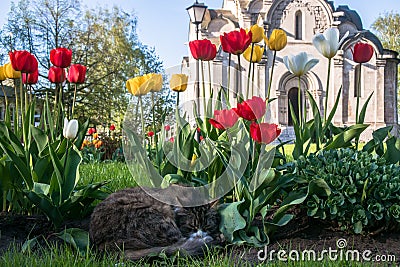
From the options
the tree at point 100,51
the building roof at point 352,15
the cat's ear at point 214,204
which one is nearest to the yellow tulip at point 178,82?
the cat's ear at point 214,204

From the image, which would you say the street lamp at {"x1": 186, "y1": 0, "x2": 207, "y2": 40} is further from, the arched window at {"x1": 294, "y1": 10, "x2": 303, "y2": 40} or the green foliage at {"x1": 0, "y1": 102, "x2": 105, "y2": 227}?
the arched window at {"x1": 294, "y1": 10, "x2": 303, "y2": 40}

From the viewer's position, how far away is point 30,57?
2.81m

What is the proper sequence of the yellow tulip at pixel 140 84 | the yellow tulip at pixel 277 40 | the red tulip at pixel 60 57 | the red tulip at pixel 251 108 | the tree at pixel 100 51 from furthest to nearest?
1. the tree at pixel 100 51
2. the yellow tulip at pixel 277 40
3. the red tulip at pixel 60 57
4. the yellow tulip at pixel 140 84
5. the red tulip at pixel 251 108

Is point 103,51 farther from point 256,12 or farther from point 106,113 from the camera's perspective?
point 256,12

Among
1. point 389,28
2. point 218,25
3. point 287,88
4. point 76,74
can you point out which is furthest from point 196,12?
point 389,28

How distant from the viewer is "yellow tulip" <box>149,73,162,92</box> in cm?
268

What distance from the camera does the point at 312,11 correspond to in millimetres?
21609

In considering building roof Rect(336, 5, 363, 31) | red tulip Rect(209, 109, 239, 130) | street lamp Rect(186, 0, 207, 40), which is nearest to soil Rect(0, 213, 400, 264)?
red tulip Rect(209, 109, 239, 130)

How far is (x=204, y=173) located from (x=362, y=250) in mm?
1057

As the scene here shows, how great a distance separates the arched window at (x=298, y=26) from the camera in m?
21.4

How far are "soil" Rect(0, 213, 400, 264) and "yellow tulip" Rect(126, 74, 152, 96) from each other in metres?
0.88

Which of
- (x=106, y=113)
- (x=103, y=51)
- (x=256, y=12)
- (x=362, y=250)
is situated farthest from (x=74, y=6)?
(x=362, y=250)

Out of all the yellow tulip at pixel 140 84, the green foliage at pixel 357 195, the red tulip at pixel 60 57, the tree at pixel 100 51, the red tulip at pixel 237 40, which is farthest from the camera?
the tree at pixel 100 51

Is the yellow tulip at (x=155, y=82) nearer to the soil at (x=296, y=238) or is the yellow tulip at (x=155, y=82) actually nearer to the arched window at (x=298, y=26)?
the soil at (x=296, y=238)
